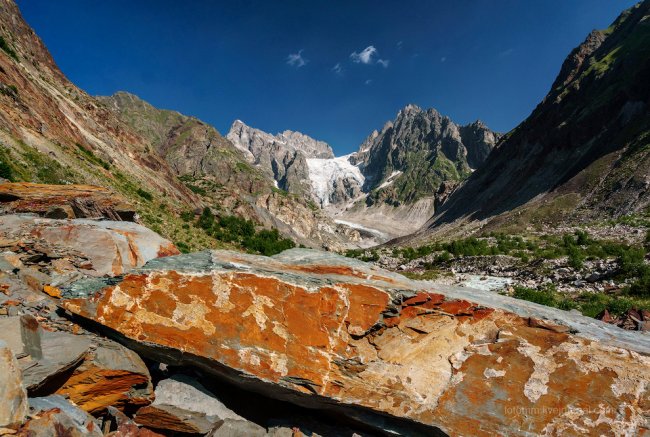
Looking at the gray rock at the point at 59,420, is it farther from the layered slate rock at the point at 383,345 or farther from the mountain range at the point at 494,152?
the mountain range at the point at 494,152

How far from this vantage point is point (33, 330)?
570 cm

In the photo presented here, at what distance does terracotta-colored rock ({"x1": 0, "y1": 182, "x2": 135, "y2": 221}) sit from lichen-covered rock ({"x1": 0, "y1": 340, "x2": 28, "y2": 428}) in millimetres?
7887

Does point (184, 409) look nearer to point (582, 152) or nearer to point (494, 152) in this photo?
point (582, 152)

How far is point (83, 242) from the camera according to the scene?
8961 millimetres

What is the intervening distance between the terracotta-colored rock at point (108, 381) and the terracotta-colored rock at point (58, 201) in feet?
22.5

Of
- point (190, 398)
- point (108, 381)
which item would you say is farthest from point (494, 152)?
point (108, 381)

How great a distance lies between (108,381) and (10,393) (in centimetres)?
187

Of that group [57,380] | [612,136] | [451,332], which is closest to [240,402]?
[57,380]

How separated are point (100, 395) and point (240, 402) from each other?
2.67m

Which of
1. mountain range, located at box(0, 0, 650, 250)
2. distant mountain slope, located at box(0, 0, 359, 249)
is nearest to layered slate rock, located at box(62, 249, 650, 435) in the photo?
distant mountain slope, located at box(0, 0, 359, 249)

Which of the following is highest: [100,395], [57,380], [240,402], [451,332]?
[451,332]

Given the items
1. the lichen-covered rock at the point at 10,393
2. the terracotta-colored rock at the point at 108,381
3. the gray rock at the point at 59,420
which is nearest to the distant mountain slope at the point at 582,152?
the terracotta-colored rock at the point at 108,381

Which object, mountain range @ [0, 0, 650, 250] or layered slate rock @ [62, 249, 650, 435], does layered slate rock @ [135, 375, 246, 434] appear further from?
mountain range @ [0, 0, 650, 250]

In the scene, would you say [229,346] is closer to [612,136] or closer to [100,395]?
[100,395]
